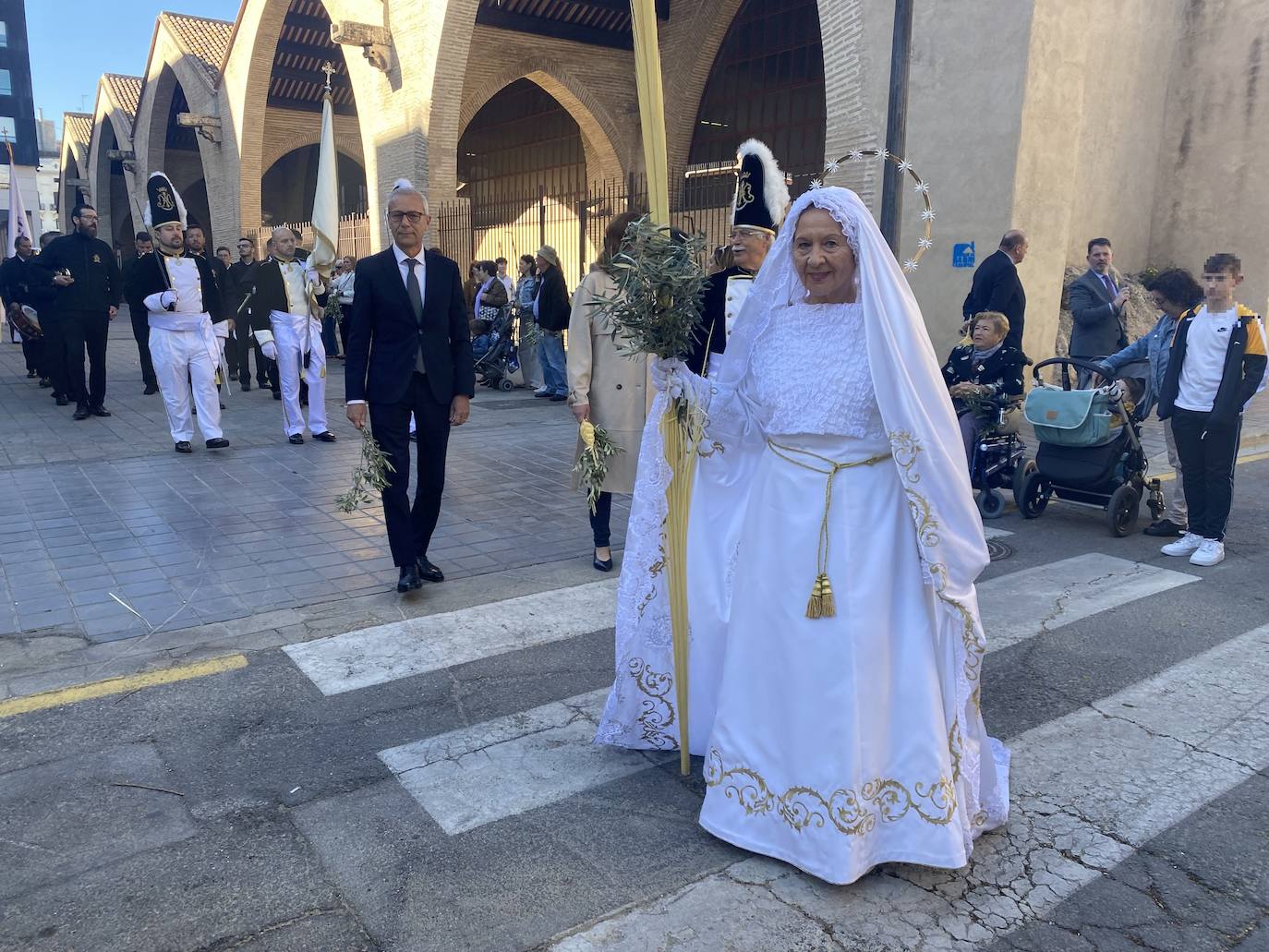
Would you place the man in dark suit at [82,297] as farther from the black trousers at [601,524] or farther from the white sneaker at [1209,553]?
the white sneaker at [1209,553]

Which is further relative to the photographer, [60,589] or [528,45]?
[528,45]

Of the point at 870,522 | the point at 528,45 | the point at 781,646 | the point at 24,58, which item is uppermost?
the point at 24,58

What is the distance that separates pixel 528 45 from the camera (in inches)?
722

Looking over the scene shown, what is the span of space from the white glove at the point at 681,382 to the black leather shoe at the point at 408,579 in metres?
2.62

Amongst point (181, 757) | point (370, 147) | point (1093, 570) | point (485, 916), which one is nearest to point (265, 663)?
point (181, 757)

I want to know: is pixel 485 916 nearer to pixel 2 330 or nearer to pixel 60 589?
pixel 60 589

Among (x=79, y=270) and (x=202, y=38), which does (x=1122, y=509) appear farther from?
(x=202, y=38)

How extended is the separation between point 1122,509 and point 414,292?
519 cm

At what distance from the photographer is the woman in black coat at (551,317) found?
10.4 m

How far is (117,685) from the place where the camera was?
13.4 feet

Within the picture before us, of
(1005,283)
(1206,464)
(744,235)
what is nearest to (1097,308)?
(1005,283)

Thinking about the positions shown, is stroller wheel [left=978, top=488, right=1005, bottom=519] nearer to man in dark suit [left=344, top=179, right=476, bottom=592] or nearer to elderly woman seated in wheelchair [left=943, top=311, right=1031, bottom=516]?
elderly woman seated in wheelchair [left=943, top=311, right=1031, bottom=516]

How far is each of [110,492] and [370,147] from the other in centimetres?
1234

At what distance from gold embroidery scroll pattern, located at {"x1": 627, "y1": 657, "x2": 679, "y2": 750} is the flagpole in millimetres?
65
